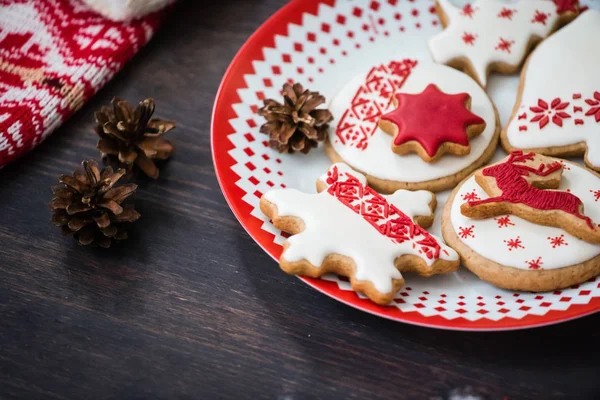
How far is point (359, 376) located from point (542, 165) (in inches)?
20.7

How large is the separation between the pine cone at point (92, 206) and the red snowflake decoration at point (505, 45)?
88 centimetres

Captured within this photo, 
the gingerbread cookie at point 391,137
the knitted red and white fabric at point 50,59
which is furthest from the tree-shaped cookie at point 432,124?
the knitted red and white fabric at point 50,59

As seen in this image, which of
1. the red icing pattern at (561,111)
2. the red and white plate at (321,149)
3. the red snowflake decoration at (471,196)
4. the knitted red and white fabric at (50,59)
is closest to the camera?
the red and white plate at (321,149)

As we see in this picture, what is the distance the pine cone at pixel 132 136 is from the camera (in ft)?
4.46

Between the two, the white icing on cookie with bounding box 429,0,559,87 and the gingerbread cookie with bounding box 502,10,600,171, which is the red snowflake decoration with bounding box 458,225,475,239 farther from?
the white icing on cookie with bounding box 429,0,559,87

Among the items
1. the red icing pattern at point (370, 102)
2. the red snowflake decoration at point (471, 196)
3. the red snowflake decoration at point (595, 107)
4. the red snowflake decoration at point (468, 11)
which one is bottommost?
the red snowflake decoration at point (471, 196)

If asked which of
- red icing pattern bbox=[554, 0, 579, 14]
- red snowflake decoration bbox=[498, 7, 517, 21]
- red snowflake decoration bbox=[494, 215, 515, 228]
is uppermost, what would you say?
red icing pattern bbox=[554, 0, 579, 14]

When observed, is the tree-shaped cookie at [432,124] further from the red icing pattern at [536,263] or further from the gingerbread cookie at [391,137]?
the red icing pattern at [536,263]

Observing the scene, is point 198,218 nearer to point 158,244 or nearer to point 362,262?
point 158,244

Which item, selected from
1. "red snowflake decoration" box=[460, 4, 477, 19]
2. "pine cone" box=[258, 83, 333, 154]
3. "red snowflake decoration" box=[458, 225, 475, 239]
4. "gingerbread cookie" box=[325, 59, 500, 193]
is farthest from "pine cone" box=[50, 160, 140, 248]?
"red snowflake decoration" box=[460, 4, 477, 19]

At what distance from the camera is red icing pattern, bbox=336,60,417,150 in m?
1.37

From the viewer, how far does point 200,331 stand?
118 cm

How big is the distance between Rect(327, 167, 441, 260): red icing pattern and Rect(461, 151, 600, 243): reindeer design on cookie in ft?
0.33

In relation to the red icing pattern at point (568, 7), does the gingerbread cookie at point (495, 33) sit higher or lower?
lower
